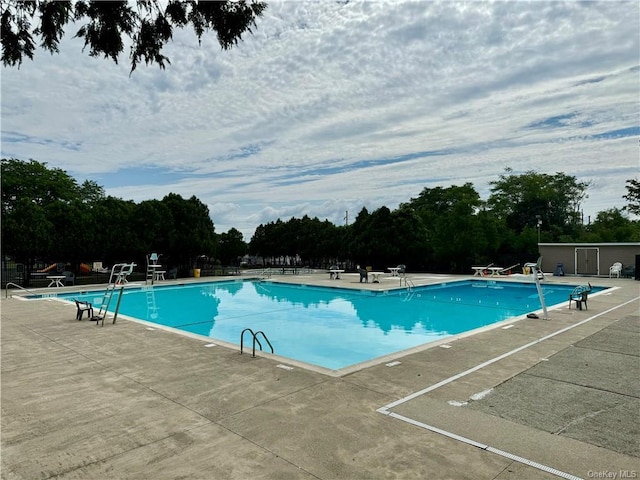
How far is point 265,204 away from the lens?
42.6m

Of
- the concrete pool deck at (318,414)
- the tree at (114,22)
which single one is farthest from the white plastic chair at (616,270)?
the tree at (114,22)

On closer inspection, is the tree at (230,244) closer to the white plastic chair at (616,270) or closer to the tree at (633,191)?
the white plastic chair at (616,270)

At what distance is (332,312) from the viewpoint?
1392 cm

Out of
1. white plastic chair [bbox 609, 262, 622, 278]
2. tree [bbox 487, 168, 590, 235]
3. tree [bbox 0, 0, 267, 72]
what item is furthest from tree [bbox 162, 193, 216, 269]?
tree [bbox 487, 168, 590, 235]

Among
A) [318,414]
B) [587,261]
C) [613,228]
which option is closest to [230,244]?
[587,261]

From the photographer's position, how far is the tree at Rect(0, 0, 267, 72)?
13.9 feet

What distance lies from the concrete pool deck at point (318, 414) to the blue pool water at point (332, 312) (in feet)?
8.88

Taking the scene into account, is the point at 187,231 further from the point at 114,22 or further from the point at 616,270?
the point at 616,270

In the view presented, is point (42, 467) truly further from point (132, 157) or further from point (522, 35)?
point (132, 157)

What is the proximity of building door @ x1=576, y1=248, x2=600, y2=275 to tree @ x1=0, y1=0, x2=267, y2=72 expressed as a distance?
2604cm

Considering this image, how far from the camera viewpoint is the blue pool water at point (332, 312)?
9.71 m

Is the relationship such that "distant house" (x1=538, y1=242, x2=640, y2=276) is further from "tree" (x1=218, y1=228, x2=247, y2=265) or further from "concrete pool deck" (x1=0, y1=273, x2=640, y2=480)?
"tree" (x1=218, y1=228, x2=247, y2=265)

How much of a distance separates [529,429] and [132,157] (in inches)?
1102

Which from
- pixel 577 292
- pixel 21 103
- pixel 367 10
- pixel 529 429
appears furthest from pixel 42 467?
pixel 21 103
